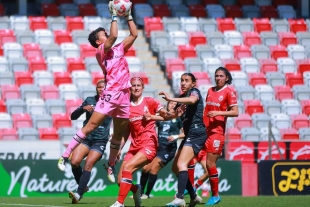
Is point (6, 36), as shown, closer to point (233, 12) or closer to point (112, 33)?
point (233, 12)

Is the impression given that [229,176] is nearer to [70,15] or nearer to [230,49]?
[230,49]

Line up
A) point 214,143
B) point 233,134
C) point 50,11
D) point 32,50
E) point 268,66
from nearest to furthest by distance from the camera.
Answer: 1. point 214,143
2. point 233,134
3. point 32,50
4. point 268,66
5. point 50,11

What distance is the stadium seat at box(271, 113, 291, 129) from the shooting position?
908 inches

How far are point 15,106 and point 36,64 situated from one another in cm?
210

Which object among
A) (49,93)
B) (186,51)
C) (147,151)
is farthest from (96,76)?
(147,151)

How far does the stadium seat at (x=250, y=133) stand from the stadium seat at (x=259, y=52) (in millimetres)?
4004

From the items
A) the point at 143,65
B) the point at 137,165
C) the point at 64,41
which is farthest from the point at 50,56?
the point at 137,165

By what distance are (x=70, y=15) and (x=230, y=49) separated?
16.3 ft

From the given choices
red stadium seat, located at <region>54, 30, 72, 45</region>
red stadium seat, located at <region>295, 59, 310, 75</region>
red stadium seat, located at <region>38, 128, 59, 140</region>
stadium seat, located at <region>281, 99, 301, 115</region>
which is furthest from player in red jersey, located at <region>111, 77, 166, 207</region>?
red stadium seat, located at <region>295, 59, 310, 75</region>

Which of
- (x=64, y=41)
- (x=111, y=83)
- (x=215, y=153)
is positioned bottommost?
(x=215, y=153)

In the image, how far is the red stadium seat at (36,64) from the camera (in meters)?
22.8

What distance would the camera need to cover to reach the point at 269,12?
2789 cm

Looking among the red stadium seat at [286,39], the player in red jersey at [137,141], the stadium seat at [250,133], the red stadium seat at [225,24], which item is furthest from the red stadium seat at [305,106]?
the player in red jersey at [137,141]

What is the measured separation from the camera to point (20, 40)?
23.7 m
